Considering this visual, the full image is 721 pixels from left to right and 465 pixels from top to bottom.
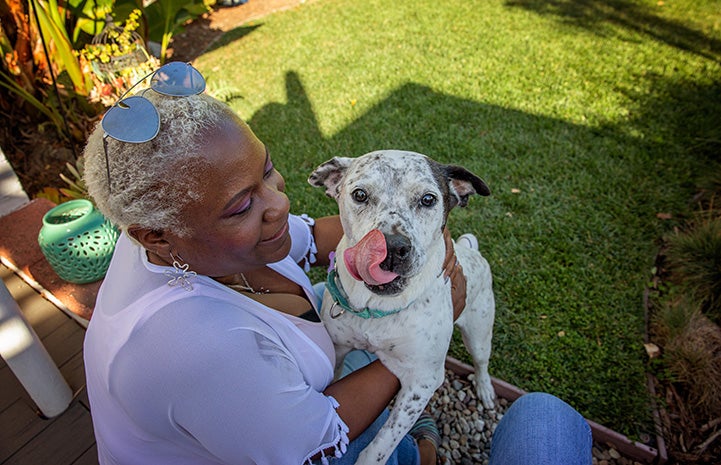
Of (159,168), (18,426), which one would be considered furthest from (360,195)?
(18,426)

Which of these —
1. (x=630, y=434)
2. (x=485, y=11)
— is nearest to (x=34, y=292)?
(x=630, y=434)

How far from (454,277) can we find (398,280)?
0.63 meters

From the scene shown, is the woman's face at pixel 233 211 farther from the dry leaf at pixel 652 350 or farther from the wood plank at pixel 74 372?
the dry leaf at pixel 652 350

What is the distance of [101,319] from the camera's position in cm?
158

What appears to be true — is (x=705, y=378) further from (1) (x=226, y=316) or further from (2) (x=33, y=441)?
(2) (x=33, y=441)

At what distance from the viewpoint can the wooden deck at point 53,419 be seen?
2.43 m

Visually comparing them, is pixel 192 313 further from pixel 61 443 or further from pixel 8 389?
pixel 8 389

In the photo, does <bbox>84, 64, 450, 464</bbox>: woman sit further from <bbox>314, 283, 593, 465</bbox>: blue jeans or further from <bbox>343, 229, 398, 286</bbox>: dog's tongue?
<bbox>314, 283, 593, 465</bbox>: blue jeans

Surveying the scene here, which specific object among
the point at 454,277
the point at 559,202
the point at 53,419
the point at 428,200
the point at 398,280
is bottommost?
the point at 559,202

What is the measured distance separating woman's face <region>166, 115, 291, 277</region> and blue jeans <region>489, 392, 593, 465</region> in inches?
52.5

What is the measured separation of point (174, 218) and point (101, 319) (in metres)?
0.50

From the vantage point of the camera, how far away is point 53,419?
2.62m

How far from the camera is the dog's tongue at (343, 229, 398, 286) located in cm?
185

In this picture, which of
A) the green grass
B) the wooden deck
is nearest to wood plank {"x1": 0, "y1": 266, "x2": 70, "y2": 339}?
the wooden deck
